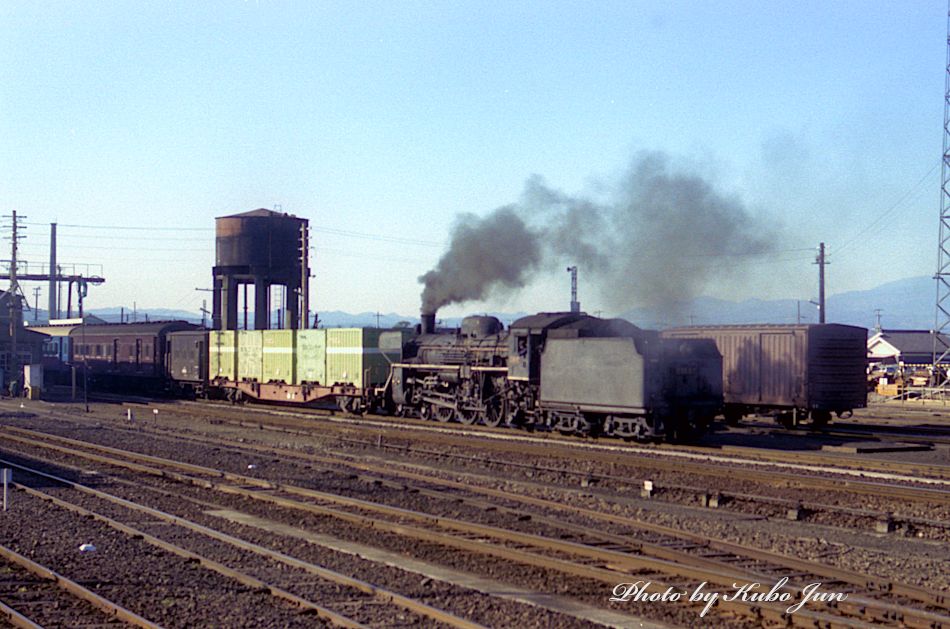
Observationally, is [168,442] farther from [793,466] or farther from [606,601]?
[606,601]

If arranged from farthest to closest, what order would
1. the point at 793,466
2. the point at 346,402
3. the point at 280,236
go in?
the point at 280,236, the point at 346,402, the point at 793,466

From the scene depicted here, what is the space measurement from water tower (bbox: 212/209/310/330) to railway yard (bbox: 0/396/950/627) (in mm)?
33158

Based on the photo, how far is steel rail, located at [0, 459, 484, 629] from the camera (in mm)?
8141

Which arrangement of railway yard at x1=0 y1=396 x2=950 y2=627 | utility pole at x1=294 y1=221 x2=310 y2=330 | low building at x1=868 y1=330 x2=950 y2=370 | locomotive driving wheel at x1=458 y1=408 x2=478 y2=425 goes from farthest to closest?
low building at x1=868 y1=330 x2=950 y2=370 → utility pole at x1=294 y1=221 x2=310 y2=330 → locomotive driving wheel at x1=458 y1=408 x2=478 y2=425 → railway yard at x1=0 y1=396 x2=950 y2=627

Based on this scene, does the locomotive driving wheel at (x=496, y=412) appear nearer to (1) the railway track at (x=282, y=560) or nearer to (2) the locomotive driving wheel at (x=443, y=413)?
(2) the locomotive driving wheel at (x=443, y=413)

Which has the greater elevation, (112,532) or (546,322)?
(546,322)

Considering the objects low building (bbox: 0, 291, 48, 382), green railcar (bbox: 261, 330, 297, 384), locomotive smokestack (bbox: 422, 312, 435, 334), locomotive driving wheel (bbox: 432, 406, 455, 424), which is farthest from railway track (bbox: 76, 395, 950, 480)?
low building (bbox: 0, 291, 48, 382)

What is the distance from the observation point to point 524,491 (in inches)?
609

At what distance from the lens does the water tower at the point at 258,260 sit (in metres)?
55.2

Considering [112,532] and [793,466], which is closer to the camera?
[112,532]

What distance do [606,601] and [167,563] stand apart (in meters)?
4.96

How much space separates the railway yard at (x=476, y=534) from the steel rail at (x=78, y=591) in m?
0.03

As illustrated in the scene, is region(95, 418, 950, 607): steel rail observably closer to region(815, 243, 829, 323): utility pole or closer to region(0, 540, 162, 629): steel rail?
region(0, 540, 162, 629): steel rail

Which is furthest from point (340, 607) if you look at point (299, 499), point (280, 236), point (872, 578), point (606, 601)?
point (280, 236)
